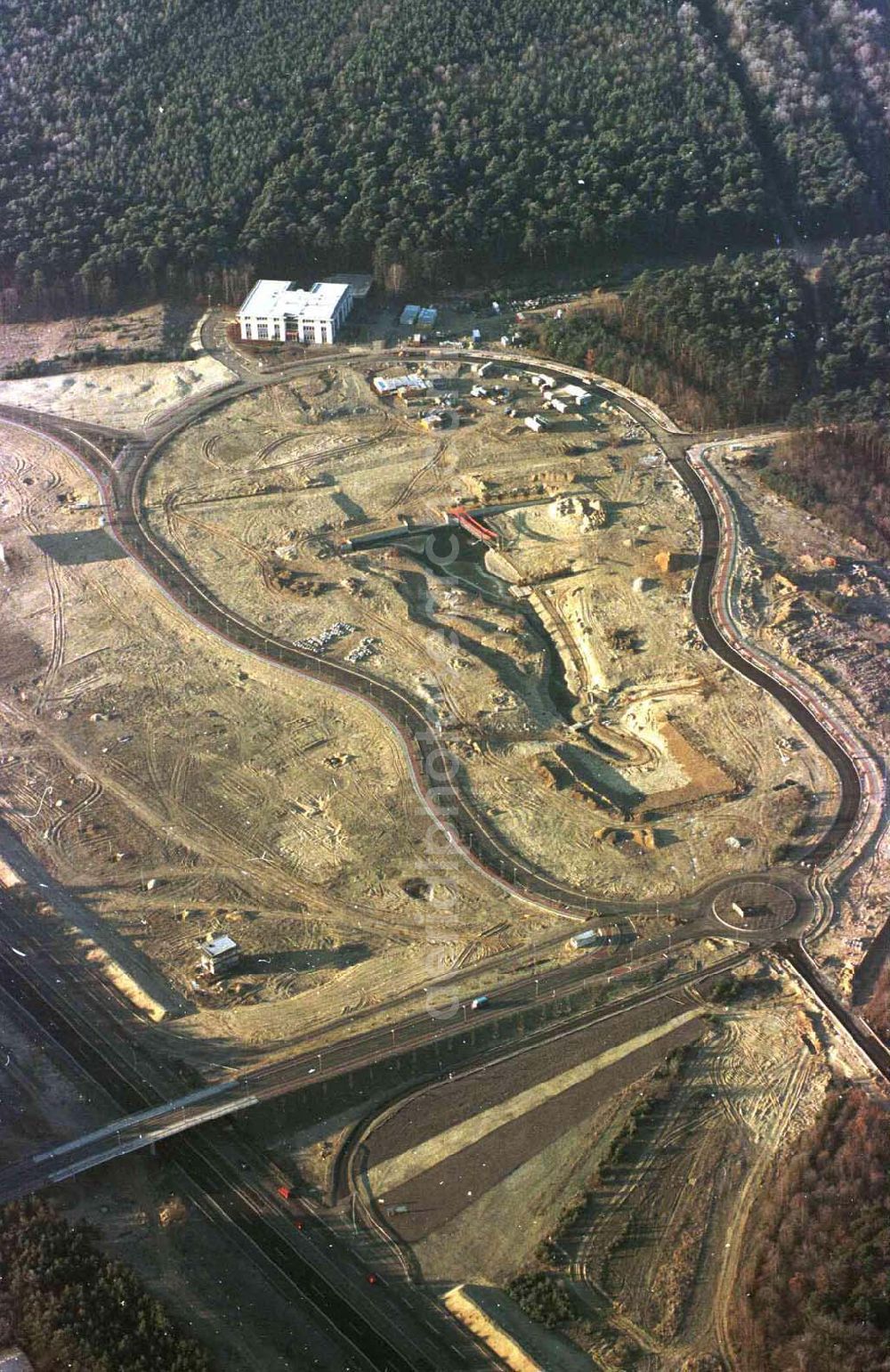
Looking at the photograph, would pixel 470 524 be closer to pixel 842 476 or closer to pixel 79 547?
pixel 79 547

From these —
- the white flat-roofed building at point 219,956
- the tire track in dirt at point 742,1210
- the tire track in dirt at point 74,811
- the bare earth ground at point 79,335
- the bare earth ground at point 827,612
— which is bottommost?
the tire track in dirt at point 742,1210

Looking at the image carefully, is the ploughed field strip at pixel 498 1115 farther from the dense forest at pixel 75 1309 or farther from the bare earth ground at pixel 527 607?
the dense forest at pixel 75 1309

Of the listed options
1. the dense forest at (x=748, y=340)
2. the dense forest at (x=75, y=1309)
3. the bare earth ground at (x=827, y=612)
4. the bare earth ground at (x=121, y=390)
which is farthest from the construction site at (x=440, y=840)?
the dense forest at (x=748, y=340)

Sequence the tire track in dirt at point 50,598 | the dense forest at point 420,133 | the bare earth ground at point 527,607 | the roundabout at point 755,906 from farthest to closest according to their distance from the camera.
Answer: the dense forest at point 420,133 < the tire track in dirt at point 50,598 < the bare earth ground at point 527,607 < the roundabout at point 755,906

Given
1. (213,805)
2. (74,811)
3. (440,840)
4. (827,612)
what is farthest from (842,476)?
(74,811)

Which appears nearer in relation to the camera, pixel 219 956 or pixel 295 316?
pixel 219 956

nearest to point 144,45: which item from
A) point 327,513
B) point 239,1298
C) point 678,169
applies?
point 678,169

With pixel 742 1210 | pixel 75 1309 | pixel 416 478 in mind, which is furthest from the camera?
pixel 416 478

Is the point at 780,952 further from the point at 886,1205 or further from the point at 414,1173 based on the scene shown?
the point at 414,1173
